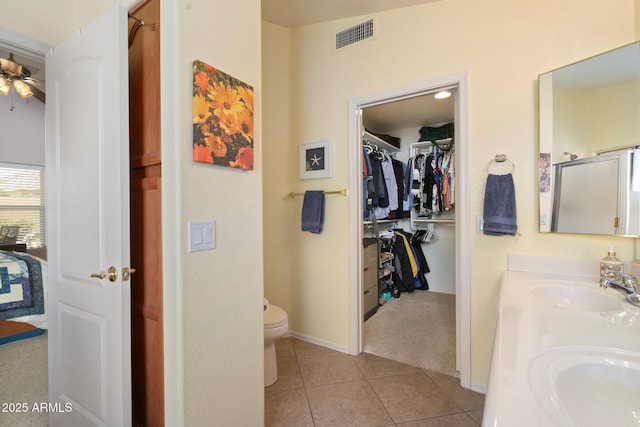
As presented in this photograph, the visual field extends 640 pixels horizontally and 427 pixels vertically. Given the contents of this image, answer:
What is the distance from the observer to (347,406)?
1.62 meters

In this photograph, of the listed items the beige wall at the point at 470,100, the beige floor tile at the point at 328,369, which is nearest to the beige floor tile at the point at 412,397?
the beige floor tile at the point at 328,369

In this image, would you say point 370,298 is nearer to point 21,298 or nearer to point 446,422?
point 446,422

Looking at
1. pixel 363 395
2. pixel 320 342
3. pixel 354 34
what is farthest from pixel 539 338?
pixel 354 34

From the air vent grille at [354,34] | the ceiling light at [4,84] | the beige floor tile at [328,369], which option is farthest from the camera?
the ceiling light at [4,84]

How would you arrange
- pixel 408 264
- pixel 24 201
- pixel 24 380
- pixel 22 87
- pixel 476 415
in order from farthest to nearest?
pixel 24 201 → pixel 408 264 → pixel 22 87 → pixel 24 380 → pixel 476 415

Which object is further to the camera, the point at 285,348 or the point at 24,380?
the point at 285,348

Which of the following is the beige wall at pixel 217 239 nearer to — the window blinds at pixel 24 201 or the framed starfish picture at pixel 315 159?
the framed starfish picture at pixel 315 159

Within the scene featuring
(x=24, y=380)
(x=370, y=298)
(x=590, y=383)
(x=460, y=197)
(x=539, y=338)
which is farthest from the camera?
(x=370, y=298)

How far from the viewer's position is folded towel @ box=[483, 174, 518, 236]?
160 cm

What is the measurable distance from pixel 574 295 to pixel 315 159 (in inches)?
73.1

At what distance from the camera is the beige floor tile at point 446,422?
57.6 inches

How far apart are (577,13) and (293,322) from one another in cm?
286

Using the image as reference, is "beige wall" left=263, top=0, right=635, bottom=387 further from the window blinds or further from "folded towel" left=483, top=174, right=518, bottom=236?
the window blinds

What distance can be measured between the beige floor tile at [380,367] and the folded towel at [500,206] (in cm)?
115
